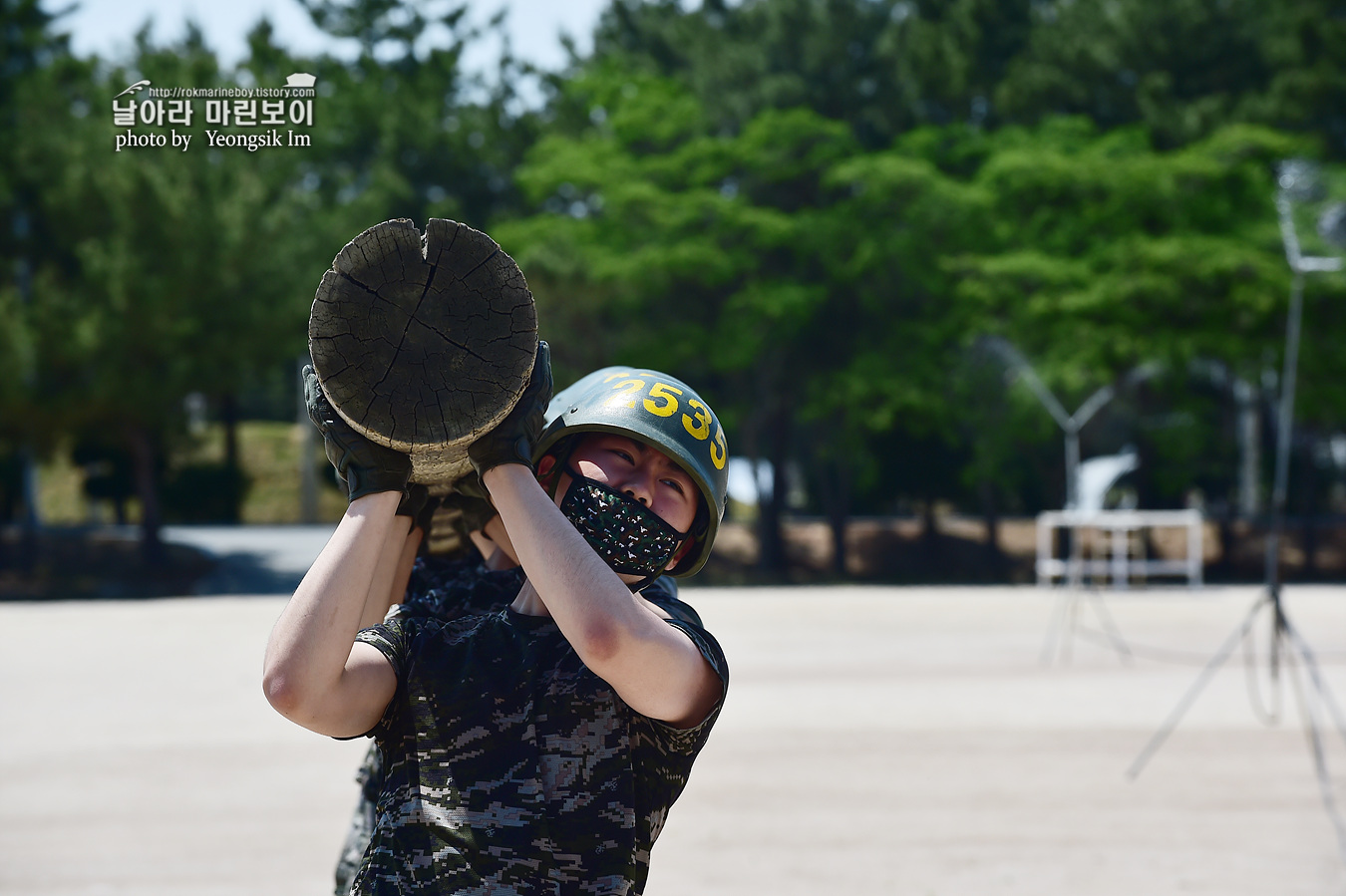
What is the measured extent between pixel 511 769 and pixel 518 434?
0.53 metres

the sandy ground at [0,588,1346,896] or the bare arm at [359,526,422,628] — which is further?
the sandy ground at [0,588,1346,896]

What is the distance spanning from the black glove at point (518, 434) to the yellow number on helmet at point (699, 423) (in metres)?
0.38

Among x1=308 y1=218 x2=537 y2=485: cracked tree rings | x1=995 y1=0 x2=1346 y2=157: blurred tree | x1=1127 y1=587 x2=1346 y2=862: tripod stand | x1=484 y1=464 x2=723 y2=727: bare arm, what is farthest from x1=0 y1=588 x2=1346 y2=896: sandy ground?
x1=995 y1=0 x2=1346 y2=157: blurred tree

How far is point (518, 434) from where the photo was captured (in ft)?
6.10

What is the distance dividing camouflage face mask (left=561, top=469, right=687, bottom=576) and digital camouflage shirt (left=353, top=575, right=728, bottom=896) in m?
0.13

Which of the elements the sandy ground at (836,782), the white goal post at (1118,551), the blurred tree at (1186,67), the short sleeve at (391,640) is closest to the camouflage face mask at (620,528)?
the short sleeve at (391,640)

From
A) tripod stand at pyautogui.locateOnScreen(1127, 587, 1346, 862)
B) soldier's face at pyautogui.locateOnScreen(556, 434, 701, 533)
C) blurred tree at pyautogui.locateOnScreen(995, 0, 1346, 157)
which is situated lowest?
tripod stand at pyautogui.locateOnScreen(1127, 587, 1346, 862)

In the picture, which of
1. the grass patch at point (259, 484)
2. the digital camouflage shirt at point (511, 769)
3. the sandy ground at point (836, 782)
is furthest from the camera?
the grass patch at point (259, 484)

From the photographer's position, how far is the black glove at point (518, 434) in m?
1.83

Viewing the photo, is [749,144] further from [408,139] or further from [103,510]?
[103,510]

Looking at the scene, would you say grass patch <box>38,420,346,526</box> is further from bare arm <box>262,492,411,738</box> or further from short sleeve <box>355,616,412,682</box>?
bare arm <box>262,492,411,738</box>

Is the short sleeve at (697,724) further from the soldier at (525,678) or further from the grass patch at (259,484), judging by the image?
the grass patch at (259,484)

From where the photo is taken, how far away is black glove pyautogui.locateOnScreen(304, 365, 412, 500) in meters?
1.83

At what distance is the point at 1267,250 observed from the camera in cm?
2698
